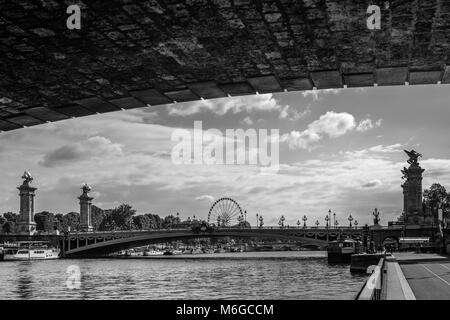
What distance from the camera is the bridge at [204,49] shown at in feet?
25.9

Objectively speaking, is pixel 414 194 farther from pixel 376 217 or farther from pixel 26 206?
pixel 26 206

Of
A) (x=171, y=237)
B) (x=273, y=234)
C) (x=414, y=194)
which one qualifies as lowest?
(x=171, y=237)

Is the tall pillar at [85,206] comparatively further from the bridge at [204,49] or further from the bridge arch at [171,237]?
the bridge at [204,49]

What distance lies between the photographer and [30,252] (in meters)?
144

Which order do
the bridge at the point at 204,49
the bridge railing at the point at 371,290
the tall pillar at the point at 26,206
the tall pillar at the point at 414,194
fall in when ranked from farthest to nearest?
the tall pillar at the point at 26,206, the tall pillar at the point at 414,194, the bridge railing at the point at 371,290, the bridge at the point at 204,49

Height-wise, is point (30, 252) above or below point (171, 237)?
below

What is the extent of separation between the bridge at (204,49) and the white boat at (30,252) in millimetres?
139807

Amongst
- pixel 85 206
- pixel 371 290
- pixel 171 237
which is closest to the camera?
pixel 371 290

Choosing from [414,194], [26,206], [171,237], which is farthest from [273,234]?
[26,206]

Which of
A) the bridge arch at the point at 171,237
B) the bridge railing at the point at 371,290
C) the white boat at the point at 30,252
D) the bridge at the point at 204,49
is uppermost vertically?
the bridge at the point at 204,49

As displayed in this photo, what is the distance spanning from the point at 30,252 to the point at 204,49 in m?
144

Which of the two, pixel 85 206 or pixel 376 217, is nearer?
pixel 376 217

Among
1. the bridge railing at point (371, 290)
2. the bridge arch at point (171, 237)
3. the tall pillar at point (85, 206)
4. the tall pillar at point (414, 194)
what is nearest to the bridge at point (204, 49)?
the bridge railing at point (371, 290)

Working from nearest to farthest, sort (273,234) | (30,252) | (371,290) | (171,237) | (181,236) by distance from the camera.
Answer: (371,290)
(273,234)
(181,236)
(171,237)
(30,252)
